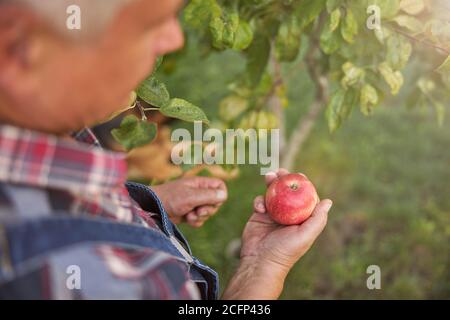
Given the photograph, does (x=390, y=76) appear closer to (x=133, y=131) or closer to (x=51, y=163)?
(x=133, y=131)

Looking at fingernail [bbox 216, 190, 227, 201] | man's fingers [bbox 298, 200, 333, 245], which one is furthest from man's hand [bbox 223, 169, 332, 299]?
fingernail [bbox 216, 190, 227, 201]

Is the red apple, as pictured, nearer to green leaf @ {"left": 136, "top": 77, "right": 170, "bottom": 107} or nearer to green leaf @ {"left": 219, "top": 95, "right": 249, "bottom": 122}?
green leaf @ {"left": 136, "top": 77, "right": 170, "bottom": 107}

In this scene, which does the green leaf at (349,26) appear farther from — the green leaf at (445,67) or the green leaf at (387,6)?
the green leaf at (445,67)

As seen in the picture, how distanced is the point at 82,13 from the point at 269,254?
26.0 inches

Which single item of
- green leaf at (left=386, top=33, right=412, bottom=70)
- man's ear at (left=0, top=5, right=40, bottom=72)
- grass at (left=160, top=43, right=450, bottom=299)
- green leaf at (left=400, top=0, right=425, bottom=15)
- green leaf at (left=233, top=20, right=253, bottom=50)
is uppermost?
green leaf at (left=400, top=0, right=425, bottom=15)

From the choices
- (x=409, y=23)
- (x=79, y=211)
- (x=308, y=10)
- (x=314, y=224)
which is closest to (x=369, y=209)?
(x=409, y=23)

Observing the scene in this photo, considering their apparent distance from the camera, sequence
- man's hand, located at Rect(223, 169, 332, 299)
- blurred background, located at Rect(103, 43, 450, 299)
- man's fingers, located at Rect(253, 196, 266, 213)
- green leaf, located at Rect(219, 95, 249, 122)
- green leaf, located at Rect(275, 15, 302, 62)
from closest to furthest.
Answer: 1. man's hand, located at Rect(223, 169, 332, 299)
2. man's fingers, located at Rect(253, 196, 266, 213)
3. green leaf, located at Rect(275, 15, 302, 62)
4. green leaf, located at Rect(219, 95, 249, 122)
5. blurred background, located at Rect(103, 43, 450, 299)

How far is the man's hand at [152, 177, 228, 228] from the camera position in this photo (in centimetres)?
160

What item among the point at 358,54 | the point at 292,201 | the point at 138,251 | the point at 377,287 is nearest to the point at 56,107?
the point at 138,251

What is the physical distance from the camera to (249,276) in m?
1.24

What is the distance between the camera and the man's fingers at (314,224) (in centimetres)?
131

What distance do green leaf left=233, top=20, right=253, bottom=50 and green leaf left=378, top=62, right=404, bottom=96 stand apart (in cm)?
37

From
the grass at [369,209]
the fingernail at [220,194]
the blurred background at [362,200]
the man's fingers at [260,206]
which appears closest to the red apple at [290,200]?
the man's fingers at [260,206]

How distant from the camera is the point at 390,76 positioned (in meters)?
1.63
